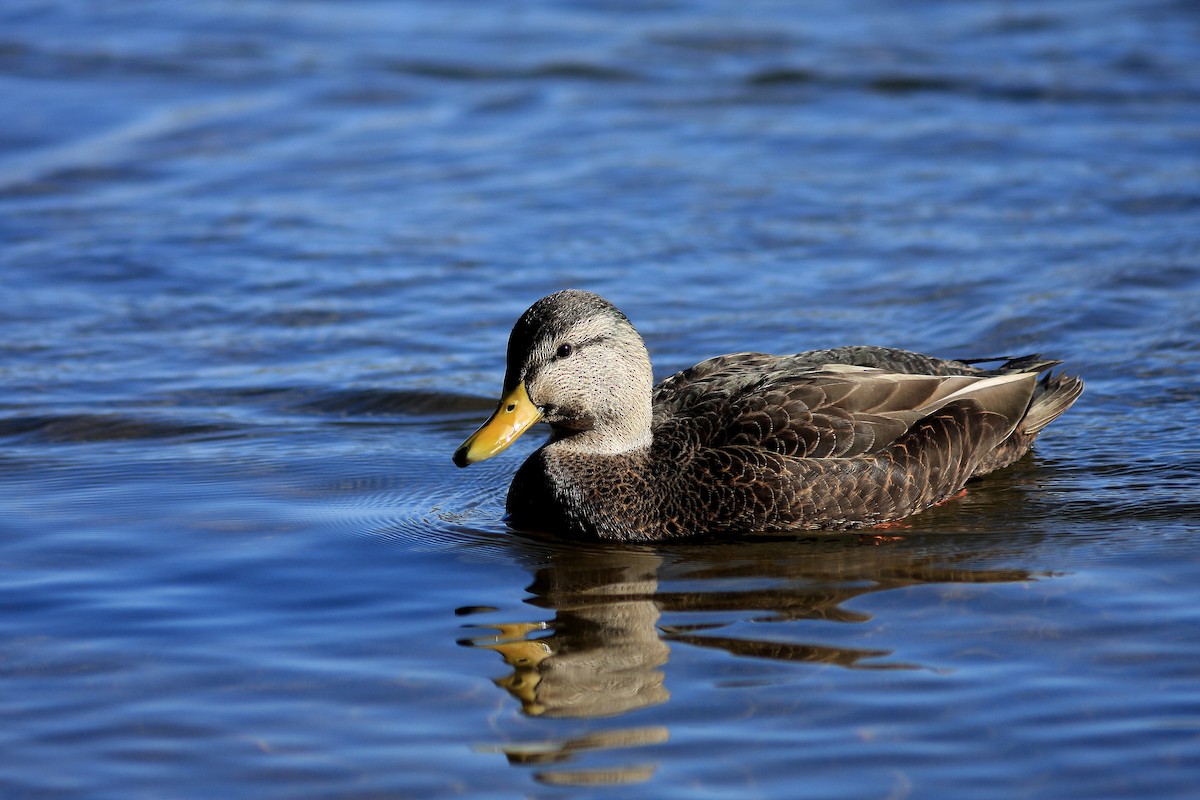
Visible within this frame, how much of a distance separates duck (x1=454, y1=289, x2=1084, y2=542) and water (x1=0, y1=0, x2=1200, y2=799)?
8.5 inches

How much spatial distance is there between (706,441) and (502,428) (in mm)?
994

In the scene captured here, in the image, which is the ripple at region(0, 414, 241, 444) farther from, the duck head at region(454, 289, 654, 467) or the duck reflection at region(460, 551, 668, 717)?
the duck reflection at region(460, 551, 668, 717)

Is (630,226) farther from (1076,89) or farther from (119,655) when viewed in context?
(119,655)

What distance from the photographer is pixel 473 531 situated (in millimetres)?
7484

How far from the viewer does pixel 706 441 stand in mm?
7477

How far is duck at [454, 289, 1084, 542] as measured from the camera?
726 centimetres

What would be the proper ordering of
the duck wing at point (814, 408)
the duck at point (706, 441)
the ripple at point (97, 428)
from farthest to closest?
1. the ripple at point (97, 428)
2. the duck wing at point (814, 408)
3. the duck at point (706, 441)

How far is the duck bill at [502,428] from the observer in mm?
7105

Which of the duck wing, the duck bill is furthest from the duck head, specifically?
the duck wing

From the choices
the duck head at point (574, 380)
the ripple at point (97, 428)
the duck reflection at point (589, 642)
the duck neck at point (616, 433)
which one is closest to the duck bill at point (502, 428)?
the duck head at point (574, 380)

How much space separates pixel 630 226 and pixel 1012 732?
7838 mm

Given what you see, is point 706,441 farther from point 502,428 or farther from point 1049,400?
point 1049,400

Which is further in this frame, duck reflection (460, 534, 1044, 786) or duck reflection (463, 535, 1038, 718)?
duck reflection (463, 535, 1038, 718)

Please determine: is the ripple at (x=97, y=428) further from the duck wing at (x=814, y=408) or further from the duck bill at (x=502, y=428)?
the duck wing at (x=814, y=408)
